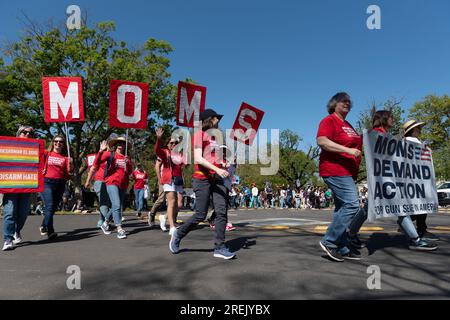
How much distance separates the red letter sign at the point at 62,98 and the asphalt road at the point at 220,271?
269 centimetres

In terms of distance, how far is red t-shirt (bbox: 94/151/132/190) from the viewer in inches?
261

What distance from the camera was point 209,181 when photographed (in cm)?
459

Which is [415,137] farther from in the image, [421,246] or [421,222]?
[421,246]

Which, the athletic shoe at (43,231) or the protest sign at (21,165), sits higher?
the protest sign at (21,165)

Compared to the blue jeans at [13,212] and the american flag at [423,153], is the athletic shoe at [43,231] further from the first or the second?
the american flag at [423,153]

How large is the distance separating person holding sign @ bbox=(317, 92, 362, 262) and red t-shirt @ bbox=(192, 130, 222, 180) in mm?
1295

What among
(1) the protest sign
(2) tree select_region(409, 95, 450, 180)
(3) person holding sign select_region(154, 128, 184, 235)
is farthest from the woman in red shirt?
(2) tree select_region(409, 95, 450, 180)

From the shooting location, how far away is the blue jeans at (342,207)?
164 inches

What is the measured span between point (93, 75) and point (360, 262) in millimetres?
21566

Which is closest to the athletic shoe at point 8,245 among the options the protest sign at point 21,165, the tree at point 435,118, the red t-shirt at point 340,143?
the protest sign at point 21,165

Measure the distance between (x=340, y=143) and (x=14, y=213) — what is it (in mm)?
4937

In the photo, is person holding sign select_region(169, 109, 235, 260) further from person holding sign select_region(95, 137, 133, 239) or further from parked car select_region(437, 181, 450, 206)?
parked car select_region(437, 181, 450, 206)

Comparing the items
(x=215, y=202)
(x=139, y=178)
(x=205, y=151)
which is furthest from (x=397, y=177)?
(x=139, y=178)

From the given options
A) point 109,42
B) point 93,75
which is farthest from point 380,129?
point 109,42
